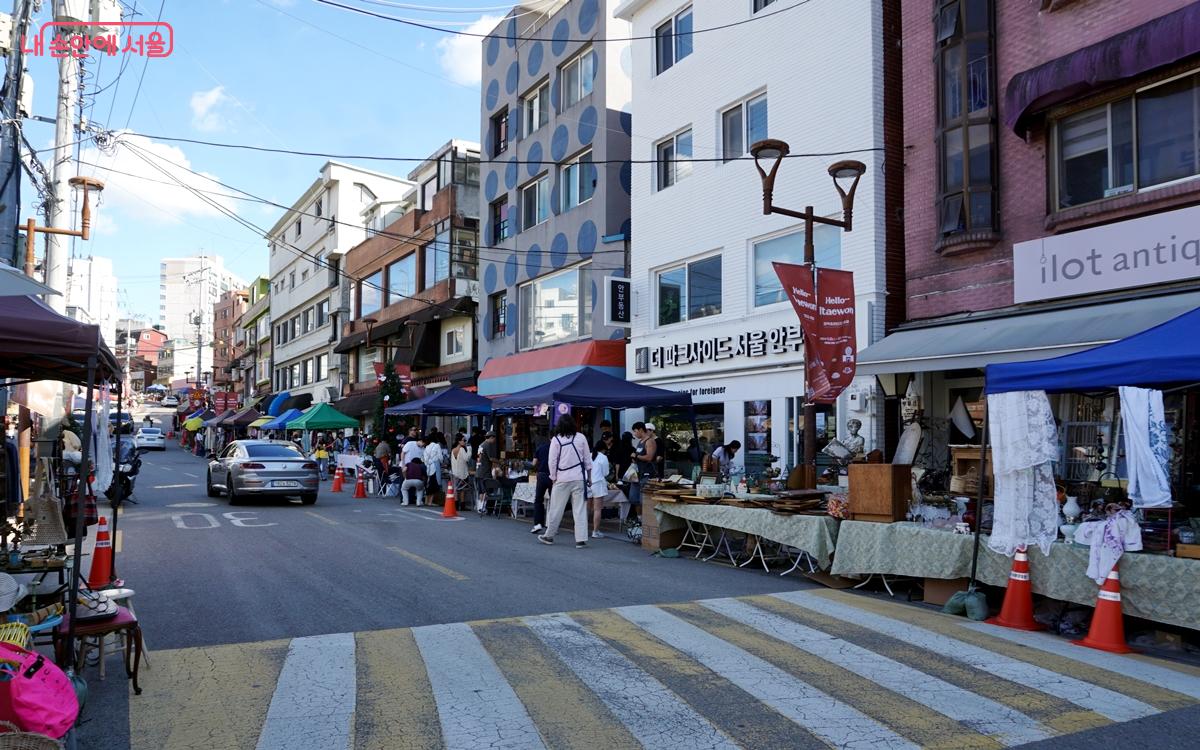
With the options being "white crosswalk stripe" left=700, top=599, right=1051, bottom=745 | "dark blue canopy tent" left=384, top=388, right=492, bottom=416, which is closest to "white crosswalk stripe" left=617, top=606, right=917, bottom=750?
"white crosswalk stripe" left=700, top=599, right=1051, bottom=745

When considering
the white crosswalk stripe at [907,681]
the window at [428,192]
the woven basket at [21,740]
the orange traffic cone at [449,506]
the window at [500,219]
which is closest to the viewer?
the woven basket at [21,740]

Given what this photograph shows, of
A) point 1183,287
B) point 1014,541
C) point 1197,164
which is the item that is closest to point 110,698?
point 1014,541

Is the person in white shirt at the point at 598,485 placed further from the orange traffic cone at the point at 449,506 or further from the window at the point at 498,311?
the window at the point at 498,311

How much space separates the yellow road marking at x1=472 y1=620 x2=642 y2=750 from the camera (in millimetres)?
4562

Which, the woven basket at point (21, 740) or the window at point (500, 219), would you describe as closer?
the woven basket at point (21, 740)

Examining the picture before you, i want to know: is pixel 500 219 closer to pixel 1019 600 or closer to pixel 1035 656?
pixel 1019 600

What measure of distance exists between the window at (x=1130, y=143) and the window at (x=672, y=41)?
390 inches

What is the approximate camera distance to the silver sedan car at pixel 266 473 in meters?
18.2

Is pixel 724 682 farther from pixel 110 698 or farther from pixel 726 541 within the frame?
pixel 726 541

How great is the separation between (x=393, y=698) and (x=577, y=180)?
20.2 m

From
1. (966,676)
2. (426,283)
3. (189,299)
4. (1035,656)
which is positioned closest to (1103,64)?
(1035,656)

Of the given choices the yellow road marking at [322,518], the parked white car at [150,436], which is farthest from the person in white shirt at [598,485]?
the parked white car at [150,436]

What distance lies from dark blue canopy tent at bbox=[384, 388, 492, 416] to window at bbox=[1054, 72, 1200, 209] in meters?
13.7

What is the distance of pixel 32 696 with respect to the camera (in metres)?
3.72
